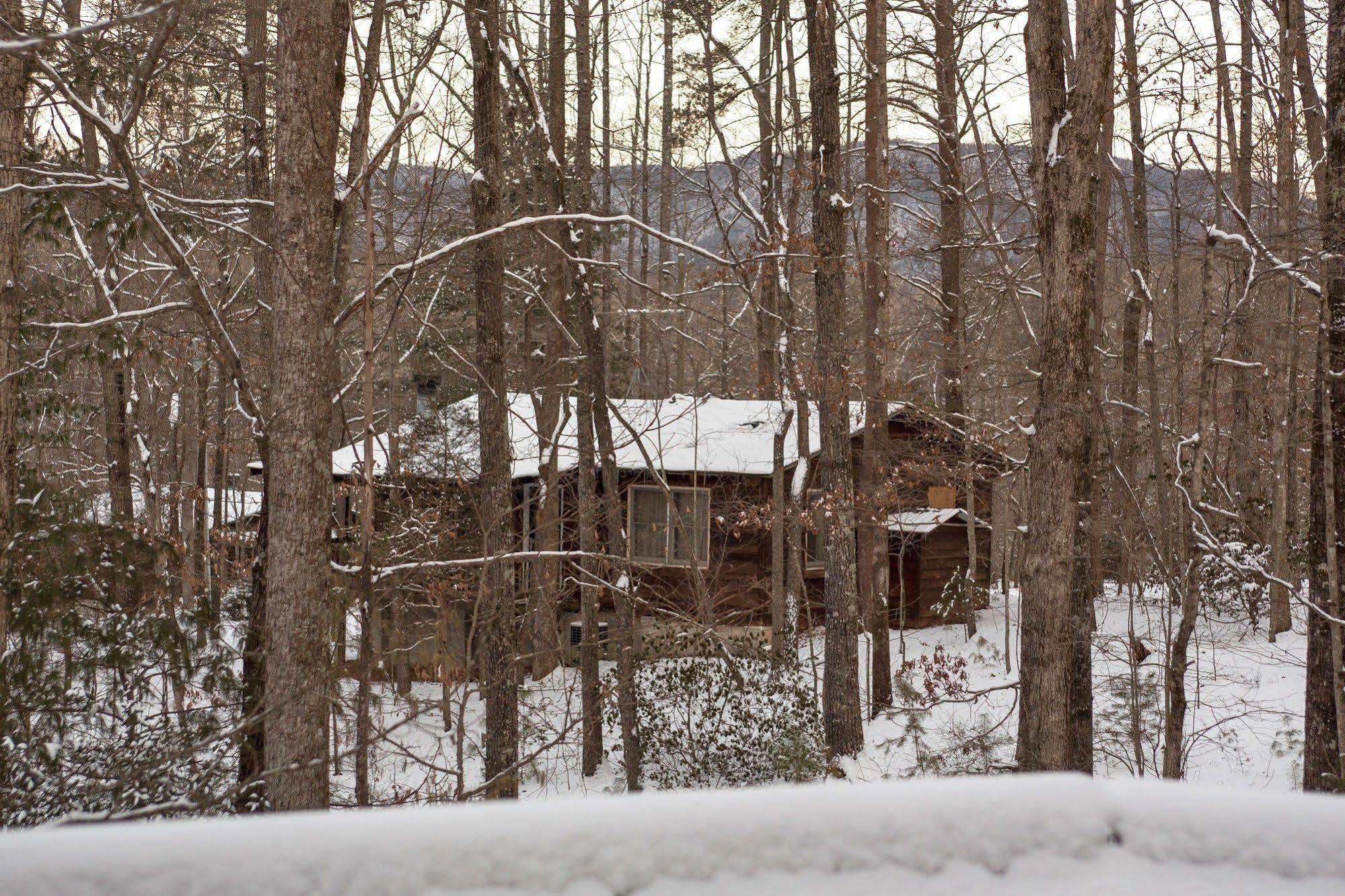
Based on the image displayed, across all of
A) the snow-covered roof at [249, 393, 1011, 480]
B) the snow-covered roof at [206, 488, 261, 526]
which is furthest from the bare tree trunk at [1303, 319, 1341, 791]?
the snow-covered roof at [206, 488, 261, 526]

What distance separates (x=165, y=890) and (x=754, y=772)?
1142 centimetres

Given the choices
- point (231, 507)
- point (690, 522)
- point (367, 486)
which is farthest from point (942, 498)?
point (231, 507)

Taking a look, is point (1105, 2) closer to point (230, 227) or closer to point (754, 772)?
point (230, 227)

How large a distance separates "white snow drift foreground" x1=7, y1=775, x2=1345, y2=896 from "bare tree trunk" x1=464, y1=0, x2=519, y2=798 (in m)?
8.83

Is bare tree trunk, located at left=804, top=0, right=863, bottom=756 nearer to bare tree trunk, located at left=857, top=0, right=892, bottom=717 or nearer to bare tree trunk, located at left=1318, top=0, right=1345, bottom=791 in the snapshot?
bare tree trunk, located at left=857, top=0, right=892, bottom=717

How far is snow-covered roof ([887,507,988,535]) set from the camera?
72.4ft

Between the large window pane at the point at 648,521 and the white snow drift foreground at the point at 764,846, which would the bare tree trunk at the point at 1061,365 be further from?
the large window pane at the point at 648,521

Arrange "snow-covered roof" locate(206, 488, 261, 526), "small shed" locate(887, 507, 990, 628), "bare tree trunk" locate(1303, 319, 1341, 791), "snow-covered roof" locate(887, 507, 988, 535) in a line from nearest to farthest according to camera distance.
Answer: "bare tree trunk" locate(1303, 319, 1341, 791)
"snow-covered roof" locate(206, 488, 261, 526)
"snow-covered roof" locate(887, 507, 988, 535)
"small shed" locate(887, 507, 990, 628)

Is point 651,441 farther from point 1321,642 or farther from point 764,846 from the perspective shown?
point 764,846

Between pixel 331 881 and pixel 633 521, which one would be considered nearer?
pixel 331 881

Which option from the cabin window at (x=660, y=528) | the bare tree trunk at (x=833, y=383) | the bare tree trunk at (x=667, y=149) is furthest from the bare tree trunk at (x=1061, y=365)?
the cabin window at (x=660, y=528)

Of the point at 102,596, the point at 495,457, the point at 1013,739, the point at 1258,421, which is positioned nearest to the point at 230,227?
the point at 102,596

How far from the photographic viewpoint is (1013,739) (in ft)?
41.5

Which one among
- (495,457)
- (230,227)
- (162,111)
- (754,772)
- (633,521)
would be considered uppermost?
(162,111)
